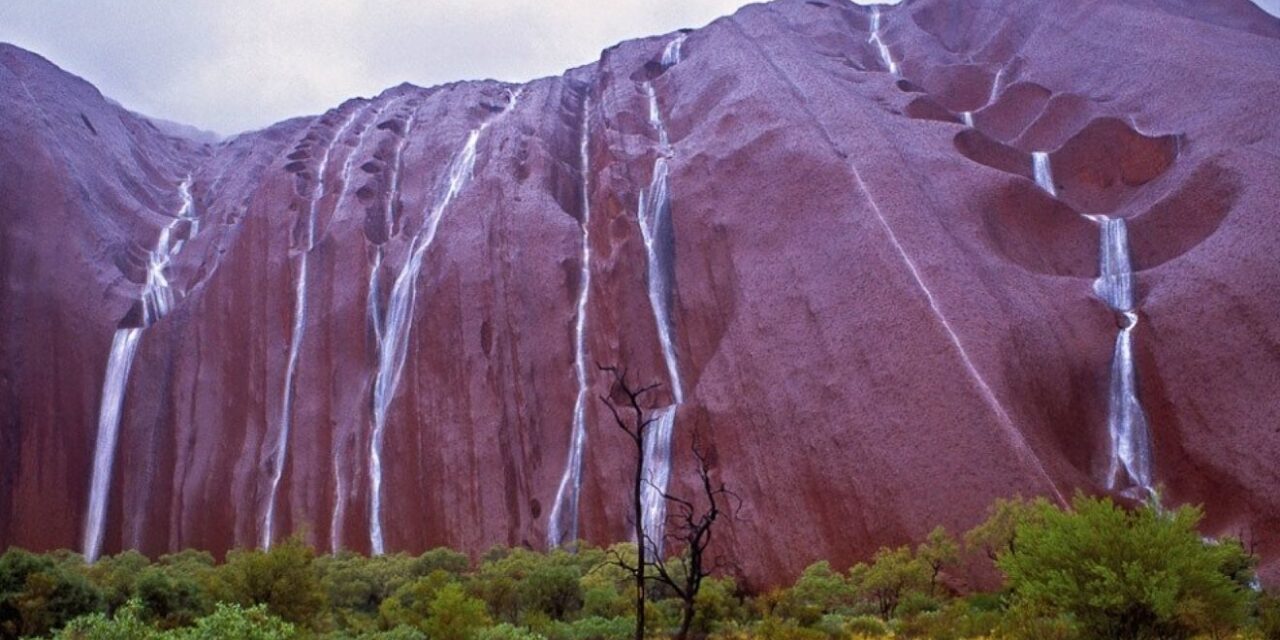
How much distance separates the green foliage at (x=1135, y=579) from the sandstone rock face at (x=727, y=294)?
33.2 ft

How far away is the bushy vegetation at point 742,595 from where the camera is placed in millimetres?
12203

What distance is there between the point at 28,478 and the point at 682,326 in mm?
26603

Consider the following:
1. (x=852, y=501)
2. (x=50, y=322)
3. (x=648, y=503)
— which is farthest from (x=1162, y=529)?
(x=50, y=322)

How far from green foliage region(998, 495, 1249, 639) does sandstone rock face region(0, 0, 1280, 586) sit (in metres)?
10.1

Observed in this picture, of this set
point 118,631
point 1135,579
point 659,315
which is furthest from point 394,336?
point 1135,579

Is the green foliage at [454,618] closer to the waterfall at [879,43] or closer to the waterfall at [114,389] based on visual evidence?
the waterfall at [114,389]

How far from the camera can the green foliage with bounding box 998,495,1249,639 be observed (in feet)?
39.3

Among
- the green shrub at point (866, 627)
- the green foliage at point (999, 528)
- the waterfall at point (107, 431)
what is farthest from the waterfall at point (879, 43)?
the waterfall at point (107, 431)

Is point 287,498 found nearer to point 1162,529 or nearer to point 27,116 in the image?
point 27,116

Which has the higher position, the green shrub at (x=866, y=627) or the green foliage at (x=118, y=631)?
the green foliage at (x=118, y=631)

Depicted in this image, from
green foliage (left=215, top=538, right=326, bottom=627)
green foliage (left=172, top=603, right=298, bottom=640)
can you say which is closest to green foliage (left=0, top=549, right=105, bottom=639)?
green foliage (left=215, top=538, right=326, bottom=627)

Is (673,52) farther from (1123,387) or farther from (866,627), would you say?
(866,627)

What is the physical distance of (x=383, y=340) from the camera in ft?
122

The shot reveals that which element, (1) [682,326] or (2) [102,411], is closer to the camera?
(1) [682,326]
